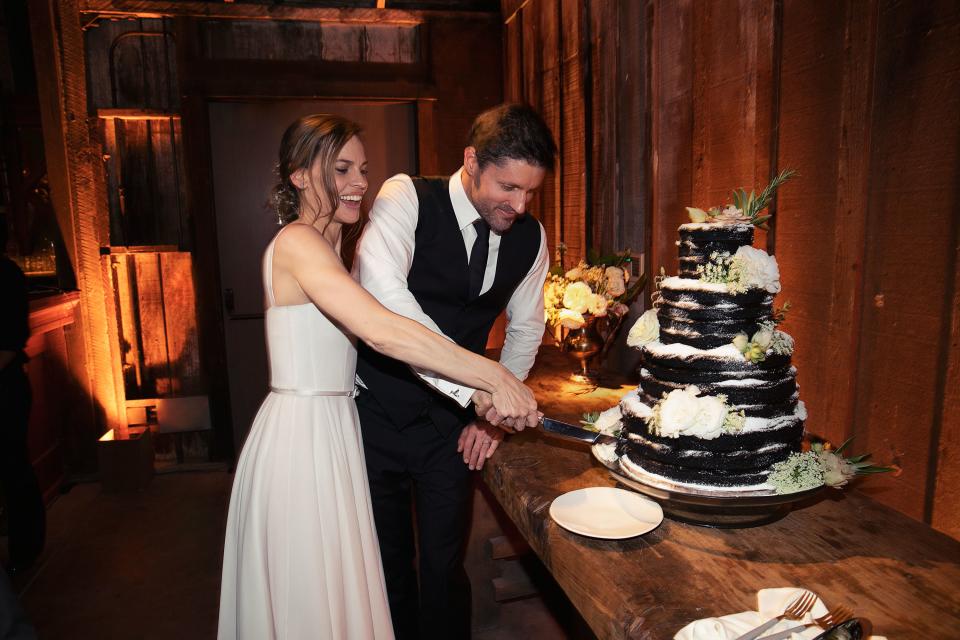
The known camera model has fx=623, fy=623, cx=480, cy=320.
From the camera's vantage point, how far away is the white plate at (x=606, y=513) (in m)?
1.41

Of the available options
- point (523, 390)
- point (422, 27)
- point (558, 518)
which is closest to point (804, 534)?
point (558, 518)

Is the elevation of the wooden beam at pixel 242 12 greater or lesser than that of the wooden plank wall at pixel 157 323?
greater

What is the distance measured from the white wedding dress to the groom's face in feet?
2.14

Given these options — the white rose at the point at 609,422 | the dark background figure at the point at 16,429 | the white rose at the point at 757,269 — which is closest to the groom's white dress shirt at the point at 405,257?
the white rose at the point at 609,422

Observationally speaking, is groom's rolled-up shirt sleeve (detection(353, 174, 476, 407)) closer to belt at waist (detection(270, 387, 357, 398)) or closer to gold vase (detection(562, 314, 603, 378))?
belt at waist (detection(270, 387, 357, 398))

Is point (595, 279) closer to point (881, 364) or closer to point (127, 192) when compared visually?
point (881, 364)

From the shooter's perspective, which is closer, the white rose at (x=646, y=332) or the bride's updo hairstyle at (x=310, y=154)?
the white rose at (x=646, y=332)

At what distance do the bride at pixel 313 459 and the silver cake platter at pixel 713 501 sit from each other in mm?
416

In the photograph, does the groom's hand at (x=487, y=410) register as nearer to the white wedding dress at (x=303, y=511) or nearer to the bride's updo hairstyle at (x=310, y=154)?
the white wedding dress at (x=303, y=511)

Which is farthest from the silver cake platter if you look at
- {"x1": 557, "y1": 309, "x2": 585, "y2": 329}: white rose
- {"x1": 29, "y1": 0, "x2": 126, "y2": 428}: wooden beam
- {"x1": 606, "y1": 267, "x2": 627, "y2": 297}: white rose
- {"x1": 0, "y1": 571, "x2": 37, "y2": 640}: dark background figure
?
{"x1": 29, "y1": 0, "x2": 126, "y2": 428}: wooden beam

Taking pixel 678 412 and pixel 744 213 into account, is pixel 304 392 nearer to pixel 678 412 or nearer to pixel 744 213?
pixel 678 412

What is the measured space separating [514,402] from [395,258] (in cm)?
66

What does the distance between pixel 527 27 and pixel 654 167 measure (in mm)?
2058

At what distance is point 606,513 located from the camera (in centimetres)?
151
